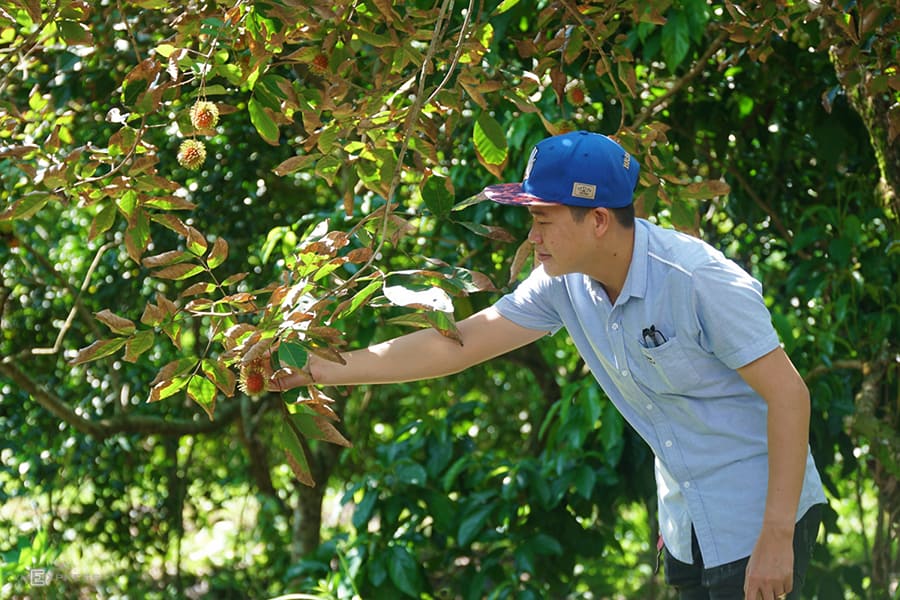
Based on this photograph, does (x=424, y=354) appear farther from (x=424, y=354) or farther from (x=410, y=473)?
(x=410, y=473)

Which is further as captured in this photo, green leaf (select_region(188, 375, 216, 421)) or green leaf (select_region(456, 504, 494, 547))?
green leaf (select_region(456, 504, 494, 547))

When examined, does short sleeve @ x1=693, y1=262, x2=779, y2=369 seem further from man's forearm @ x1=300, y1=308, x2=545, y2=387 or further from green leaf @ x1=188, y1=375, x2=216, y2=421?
green leaf @ x1=188, y1=375, x2=216, y2=421

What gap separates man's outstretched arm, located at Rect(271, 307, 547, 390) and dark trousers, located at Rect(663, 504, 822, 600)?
1.63 feet

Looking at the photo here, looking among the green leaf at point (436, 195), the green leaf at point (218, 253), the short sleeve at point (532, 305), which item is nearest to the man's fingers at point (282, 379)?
the green leaf at point (218, 253)

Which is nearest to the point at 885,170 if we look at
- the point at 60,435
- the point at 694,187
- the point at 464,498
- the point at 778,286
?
the point at 694,187

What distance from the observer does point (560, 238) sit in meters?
1.90

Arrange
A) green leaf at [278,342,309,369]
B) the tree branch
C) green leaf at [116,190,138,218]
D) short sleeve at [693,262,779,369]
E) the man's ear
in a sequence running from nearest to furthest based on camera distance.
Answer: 1. green leaf at [278,342,309,369]
2. short sleeve at [693,262,779,369]
3. the man's ear
4. green leaf at [116,190,138,218]
5. the tree branch

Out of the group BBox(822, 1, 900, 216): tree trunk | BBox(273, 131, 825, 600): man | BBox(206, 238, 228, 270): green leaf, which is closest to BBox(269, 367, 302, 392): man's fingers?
BBox(273, 131, 825, 600): man

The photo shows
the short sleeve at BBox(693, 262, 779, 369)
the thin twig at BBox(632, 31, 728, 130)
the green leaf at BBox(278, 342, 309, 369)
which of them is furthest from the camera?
the thin twig at BBox(632, 31, 728, 130)

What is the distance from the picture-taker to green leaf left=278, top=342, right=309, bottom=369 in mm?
1565

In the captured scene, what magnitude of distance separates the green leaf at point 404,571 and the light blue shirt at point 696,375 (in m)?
1.28

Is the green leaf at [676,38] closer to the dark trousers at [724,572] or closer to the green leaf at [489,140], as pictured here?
the green leaf at [489,140]

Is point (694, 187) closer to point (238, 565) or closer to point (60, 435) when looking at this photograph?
point (60, 435)

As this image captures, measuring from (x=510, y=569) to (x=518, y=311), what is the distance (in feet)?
5.43
